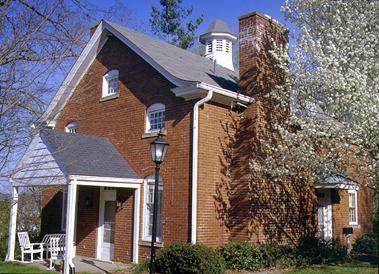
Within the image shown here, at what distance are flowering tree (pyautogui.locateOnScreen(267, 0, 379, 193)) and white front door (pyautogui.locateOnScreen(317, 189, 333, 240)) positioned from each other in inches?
161

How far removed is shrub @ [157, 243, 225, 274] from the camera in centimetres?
1211

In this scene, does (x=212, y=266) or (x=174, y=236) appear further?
(x=174, y=236)

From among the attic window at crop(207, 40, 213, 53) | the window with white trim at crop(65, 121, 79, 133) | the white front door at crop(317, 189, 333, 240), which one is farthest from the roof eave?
the attic window at crop(207, 40, 213, 53)

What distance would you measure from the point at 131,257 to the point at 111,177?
9.08 ft

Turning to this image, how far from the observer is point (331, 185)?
16.6 metres

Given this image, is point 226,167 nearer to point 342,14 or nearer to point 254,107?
point 254,107

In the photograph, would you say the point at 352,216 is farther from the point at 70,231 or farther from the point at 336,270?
the point at 70,231

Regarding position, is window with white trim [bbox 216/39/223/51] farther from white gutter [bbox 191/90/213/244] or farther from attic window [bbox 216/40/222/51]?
white gutter [bbox 191/90/213/244]

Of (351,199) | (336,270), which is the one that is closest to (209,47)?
(351,199)

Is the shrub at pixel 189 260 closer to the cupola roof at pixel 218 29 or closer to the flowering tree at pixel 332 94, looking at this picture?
the flowering tree at pixel 332 94

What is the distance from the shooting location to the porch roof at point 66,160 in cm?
1341

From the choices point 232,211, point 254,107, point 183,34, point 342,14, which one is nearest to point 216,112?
point 254,107

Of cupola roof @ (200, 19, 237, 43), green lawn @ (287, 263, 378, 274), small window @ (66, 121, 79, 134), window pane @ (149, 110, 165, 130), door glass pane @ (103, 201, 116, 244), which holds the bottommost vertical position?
green lawn @ (287, 263, 378, 274)

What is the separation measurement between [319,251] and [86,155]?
27.1 ft
